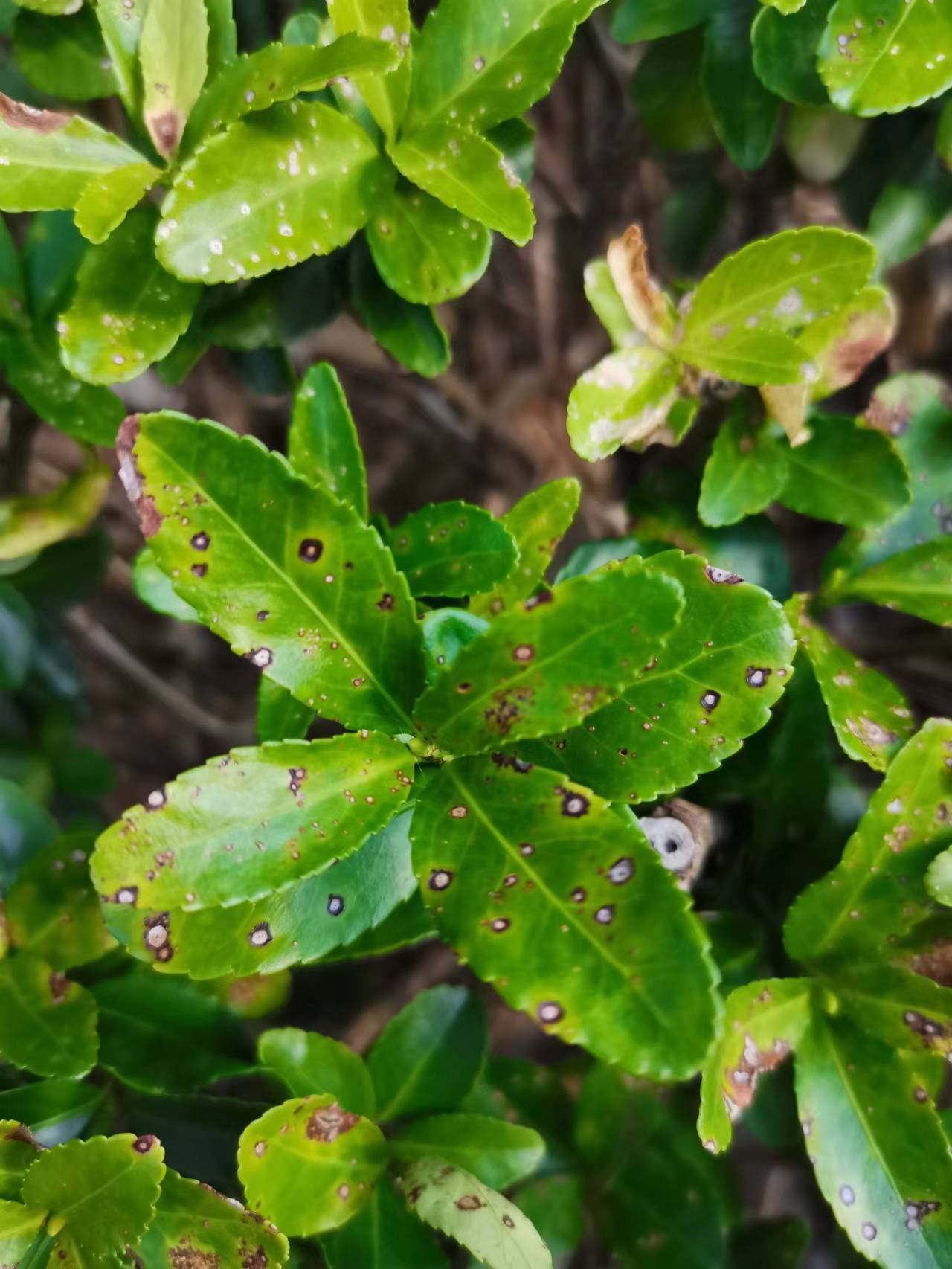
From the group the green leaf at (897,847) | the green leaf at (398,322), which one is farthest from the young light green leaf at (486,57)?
the green leaf at (897,847)

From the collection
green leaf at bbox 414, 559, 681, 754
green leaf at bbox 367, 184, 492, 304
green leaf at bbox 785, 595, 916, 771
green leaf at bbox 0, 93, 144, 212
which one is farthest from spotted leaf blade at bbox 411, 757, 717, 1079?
green leaf at bbox 0, 93, 144, 212

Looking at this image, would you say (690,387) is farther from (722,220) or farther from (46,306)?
(46,306)

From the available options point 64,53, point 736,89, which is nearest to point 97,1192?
point 64,53

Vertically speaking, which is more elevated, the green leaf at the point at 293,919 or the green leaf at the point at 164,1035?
the green leaf at the point at 293,919

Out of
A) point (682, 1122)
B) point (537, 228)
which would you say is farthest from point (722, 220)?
point (682, 1122)

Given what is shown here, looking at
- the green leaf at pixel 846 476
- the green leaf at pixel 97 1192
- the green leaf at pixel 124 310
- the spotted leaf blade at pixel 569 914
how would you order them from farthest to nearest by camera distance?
the green leaf at pixel 846 476, the green leaf at pixel 124 310, the green leaf at pixel 97 1192, the spotted leaf blade at pixel 569 914

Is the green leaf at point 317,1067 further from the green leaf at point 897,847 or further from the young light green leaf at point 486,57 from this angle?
the young light green leaf at point 486,57

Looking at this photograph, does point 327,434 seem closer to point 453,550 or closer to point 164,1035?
point 453,550

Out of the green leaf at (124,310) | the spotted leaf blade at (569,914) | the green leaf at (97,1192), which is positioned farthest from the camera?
the green leaf at (124,310)
